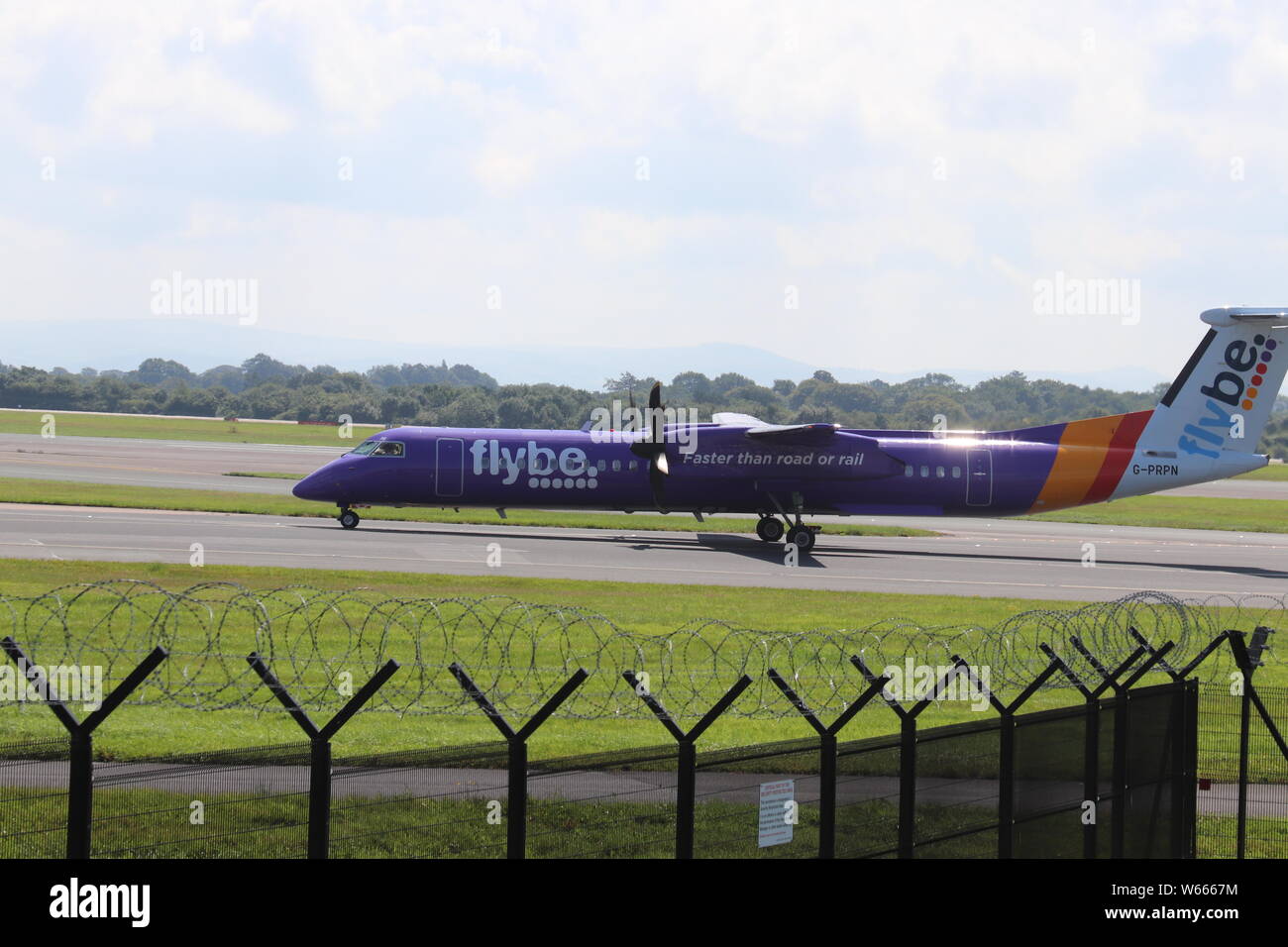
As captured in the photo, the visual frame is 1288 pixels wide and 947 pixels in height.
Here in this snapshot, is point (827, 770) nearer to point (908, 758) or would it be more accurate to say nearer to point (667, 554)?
point (908, 758)

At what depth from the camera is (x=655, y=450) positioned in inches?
1638

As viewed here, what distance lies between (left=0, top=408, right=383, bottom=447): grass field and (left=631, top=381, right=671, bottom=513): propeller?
74.9 m

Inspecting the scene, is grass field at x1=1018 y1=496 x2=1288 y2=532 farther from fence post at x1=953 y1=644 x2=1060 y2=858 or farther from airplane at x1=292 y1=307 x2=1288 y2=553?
fence post at x1=953 y1=644 x2=1060 y2=858

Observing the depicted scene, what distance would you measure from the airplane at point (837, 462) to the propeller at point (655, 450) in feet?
0.18

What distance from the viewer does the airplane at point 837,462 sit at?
136ft

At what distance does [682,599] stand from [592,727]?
37.5 feet

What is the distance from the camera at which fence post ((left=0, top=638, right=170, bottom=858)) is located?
27.9 ft

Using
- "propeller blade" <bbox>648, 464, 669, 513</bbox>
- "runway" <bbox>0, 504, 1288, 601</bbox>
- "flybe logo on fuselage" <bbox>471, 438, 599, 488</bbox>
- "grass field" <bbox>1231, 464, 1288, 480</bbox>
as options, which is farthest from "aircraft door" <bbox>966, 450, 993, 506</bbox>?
"grass field" <bbox>1231, 464, 1288, 480</bbox>

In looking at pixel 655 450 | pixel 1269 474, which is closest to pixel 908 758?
pixel 655 450

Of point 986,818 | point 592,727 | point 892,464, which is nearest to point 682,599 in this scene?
point 592,727

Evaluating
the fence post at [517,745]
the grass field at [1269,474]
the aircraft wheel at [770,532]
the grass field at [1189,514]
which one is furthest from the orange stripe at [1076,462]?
the grass field at [1269,474]

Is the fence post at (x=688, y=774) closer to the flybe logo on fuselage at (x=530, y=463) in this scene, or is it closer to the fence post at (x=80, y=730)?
the fence post at (x=80, y=730)
